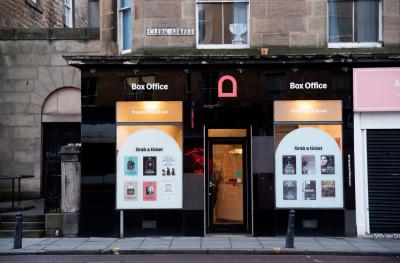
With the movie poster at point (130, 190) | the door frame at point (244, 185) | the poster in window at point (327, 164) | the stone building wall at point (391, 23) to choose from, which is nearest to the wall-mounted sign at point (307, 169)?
the poster in window at point (327, 164)

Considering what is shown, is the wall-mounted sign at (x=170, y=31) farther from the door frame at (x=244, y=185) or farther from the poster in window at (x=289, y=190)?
the poster in window at (x=289, y=190)

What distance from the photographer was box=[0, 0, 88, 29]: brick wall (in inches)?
779

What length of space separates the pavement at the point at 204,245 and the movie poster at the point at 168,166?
1.74 m

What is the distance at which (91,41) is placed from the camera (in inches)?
728

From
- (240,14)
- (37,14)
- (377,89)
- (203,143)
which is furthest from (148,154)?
(37,14)

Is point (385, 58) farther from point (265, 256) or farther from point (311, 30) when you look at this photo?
point (265, 256)

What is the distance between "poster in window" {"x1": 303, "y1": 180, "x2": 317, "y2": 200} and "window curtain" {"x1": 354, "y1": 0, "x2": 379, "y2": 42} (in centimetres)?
419

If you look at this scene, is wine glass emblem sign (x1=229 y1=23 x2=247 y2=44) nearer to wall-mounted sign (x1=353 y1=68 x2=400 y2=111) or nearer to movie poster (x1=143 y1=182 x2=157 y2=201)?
wall-mounted sign (x1=353 y1=68 x2=400 y2=111)

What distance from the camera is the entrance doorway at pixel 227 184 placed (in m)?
14.9

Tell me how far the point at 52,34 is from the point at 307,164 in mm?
9781

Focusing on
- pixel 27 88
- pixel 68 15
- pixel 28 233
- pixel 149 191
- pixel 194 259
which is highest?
pixel 68 15

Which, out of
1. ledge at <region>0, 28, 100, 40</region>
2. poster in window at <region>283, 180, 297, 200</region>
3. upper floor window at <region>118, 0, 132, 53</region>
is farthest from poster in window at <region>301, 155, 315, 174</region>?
ledge at <region>0, 28, 100, 40</region>

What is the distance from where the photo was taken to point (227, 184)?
49.3 feet

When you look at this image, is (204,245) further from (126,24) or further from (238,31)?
(126,24)
